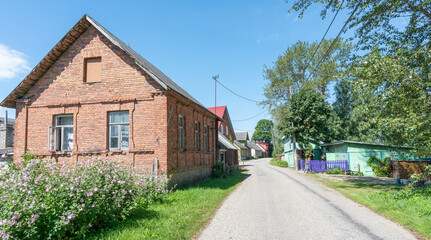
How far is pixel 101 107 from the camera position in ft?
39.7

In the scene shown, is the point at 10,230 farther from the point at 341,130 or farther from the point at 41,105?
the point at 341,130

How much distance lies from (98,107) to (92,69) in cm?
205

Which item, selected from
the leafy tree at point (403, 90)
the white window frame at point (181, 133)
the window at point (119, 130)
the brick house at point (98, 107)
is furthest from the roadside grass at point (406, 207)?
the window at point (119, 130)

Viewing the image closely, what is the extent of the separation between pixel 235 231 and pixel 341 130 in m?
27.1

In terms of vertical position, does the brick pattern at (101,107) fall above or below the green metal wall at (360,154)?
→ above

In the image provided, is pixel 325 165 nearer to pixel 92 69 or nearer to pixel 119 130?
pixel 119 130

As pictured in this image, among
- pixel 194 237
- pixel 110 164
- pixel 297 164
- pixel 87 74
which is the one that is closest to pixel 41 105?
pixel 87 74

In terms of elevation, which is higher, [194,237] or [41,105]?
[41,105]

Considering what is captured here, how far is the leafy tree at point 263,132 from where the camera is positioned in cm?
10106

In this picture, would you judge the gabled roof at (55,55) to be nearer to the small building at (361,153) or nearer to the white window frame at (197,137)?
the white window frame at (197,137)

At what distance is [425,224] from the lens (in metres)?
5.97

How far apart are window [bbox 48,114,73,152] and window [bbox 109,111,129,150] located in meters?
2.27

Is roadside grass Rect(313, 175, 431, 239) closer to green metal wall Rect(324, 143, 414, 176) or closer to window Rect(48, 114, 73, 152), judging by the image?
green metal wall Rect(324, 143, 414, 176)

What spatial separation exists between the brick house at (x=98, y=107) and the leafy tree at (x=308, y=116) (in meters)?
16.1
